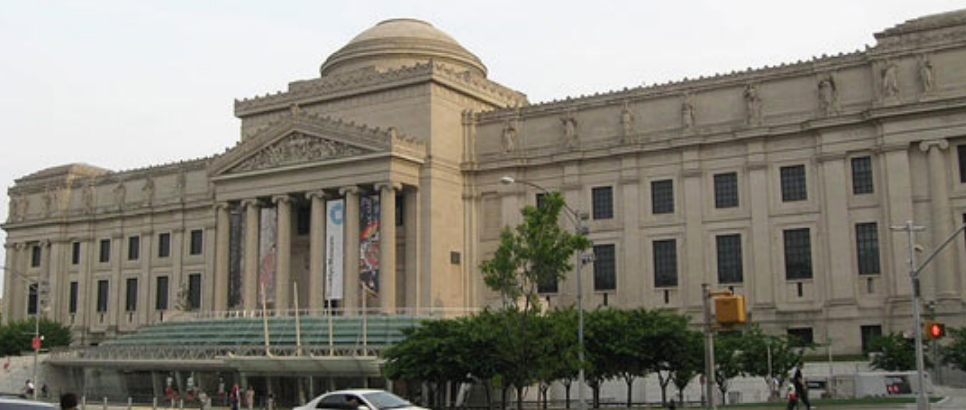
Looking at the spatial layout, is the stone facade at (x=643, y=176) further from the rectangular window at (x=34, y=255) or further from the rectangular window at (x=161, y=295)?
the rectangular window at (x=34, y=255)

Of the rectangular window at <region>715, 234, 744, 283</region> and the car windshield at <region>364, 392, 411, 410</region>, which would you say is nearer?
the car windshield at <region>364, 392, 411, 410</region>

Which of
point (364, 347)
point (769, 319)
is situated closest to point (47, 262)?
point (364, 347)

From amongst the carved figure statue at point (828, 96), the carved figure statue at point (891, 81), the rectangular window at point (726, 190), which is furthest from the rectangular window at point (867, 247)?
the rectangular window at point (726, 190)

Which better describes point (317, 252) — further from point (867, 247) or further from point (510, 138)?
point (867, 247)

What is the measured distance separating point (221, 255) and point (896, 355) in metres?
52.5

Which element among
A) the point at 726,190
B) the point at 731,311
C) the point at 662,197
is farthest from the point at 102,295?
the point at 731,311

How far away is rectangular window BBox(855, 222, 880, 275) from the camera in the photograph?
66.1 m

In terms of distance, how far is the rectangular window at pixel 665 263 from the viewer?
73.4m

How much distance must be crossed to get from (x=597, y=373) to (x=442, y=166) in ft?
105

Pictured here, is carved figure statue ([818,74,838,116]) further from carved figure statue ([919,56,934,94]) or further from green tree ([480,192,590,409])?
green tree ([480,192,590,409])

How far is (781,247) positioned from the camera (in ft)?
228

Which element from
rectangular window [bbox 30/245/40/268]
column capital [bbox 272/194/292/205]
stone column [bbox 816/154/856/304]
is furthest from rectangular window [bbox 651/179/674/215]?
rectangular window [bbox 30/245/40/268]

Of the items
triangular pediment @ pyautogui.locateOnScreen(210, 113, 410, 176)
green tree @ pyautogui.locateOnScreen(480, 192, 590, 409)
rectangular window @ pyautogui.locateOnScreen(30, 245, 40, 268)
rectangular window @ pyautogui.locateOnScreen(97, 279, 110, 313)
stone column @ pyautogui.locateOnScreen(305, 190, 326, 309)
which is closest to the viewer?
green tree @ pyautogui.locateOnScreen(480, 192, 590, 409)

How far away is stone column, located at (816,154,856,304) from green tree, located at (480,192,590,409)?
3155 centimetres
